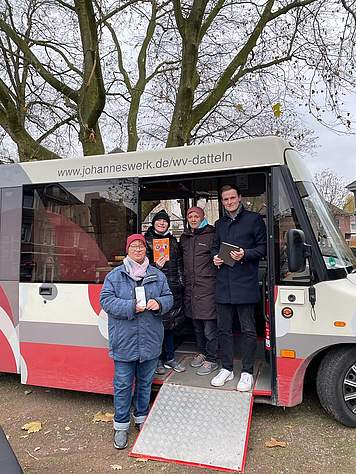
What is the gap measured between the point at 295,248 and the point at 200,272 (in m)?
1.32

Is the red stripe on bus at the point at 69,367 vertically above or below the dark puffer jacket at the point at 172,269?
below

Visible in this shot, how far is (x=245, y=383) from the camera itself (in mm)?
4168

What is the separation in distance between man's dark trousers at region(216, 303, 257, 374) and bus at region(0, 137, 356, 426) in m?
0.18

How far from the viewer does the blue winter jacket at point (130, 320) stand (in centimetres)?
375

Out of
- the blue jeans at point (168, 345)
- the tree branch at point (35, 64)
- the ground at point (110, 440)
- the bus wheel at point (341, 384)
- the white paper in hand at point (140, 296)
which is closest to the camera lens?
the ground at point (110, 440)

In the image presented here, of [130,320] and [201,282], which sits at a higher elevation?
[201,282]

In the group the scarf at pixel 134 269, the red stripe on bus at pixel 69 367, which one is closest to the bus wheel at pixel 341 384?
the scarf at pixel 134 269

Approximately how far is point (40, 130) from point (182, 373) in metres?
9.78

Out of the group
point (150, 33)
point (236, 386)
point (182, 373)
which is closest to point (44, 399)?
point (182, 373)

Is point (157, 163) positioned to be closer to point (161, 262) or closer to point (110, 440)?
point (161, 262)

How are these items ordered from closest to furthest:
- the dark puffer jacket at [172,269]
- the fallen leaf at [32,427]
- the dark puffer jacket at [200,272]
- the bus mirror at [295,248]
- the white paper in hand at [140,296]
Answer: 1. the bus mirror at [295,248]
2. the white paper in hand at [140,296]
3. the fallen leaf at [32,427]
4. the dark puffer jacket at [200,272]
5. the dark puffer jacket at [172,269]

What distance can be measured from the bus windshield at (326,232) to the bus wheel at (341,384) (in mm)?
811

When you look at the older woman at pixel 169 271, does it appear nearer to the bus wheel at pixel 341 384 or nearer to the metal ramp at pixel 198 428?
the metal ramp at pixel 198 428

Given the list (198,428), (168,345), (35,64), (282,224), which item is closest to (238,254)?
(282,224)
